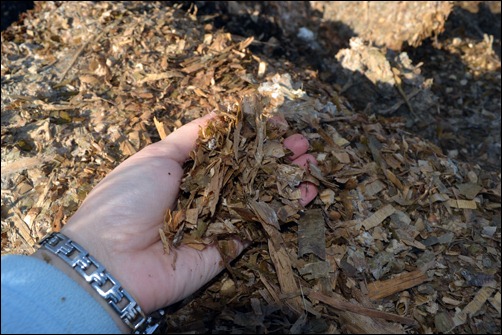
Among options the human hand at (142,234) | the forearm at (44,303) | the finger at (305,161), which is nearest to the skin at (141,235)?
the human hand at (142,234)

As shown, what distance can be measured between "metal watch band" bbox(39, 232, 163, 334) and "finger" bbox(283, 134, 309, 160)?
1324mm

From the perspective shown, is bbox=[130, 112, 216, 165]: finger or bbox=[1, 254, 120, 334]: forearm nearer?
bbox=[1, 254, 120, 334]: forearm

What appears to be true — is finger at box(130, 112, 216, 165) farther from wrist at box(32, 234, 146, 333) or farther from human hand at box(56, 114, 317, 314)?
wrist at box(32, 234, 146, 333)

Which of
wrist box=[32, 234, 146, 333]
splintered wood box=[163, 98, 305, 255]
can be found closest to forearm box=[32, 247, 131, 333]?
wrist box=[32, 234, 146, 333]

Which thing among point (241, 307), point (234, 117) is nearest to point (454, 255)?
point (241, 307)

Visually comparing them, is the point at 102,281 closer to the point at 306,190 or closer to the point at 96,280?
the point at 96,280

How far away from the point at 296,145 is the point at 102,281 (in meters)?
1.45

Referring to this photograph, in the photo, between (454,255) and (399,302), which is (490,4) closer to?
(454,255)

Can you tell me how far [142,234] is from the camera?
2385 mm

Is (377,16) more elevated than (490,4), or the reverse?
(377,16)

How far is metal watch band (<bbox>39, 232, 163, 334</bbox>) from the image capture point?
2.07m

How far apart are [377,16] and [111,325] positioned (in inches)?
191

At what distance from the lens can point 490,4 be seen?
6199 mm

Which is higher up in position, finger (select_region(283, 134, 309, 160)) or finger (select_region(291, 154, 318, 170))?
finger (select_region(283, 134, 309, 160))
